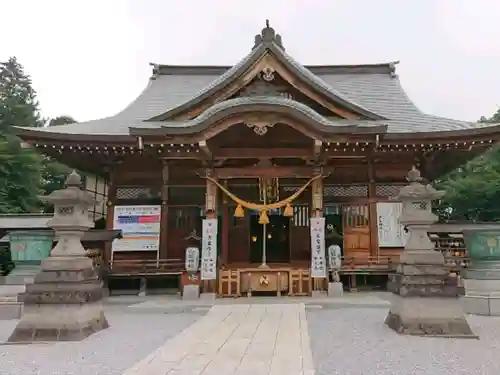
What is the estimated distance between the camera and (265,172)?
1075 centimetres

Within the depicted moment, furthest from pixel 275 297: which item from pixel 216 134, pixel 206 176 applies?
pixel 216 134

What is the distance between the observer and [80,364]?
14.9 feet

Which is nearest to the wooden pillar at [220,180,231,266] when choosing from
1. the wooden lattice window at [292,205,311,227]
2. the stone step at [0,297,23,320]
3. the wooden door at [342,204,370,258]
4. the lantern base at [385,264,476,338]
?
the wooden lattice window at [292,205,311,227]

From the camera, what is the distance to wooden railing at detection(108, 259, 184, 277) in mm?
10695

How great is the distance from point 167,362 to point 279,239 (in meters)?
8.59

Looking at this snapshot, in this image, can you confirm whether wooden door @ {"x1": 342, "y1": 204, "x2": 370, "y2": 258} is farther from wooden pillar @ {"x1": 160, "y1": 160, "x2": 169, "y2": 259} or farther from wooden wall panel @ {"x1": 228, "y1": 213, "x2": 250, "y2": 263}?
wooden pillar @ {"x1": 160, "y1": 160, "x2": 169, "y2": 259}

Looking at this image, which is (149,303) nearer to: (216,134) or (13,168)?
(216,134)

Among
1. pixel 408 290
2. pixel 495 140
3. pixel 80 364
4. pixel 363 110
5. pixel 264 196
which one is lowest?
pixel 80 364

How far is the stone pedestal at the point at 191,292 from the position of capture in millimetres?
9836

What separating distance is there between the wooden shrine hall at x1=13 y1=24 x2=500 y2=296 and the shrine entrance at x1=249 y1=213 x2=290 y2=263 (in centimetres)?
4

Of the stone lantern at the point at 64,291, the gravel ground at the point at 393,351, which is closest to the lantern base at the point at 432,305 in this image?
the gravel ground at the point at 393,351

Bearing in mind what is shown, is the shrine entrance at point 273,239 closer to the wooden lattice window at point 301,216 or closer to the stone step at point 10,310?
the wooden lattice window at point 301,216

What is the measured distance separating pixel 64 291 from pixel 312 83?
8.31 m

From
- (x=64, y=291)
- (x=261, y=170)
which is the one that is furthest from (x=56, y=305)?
(x=261, y=170)
